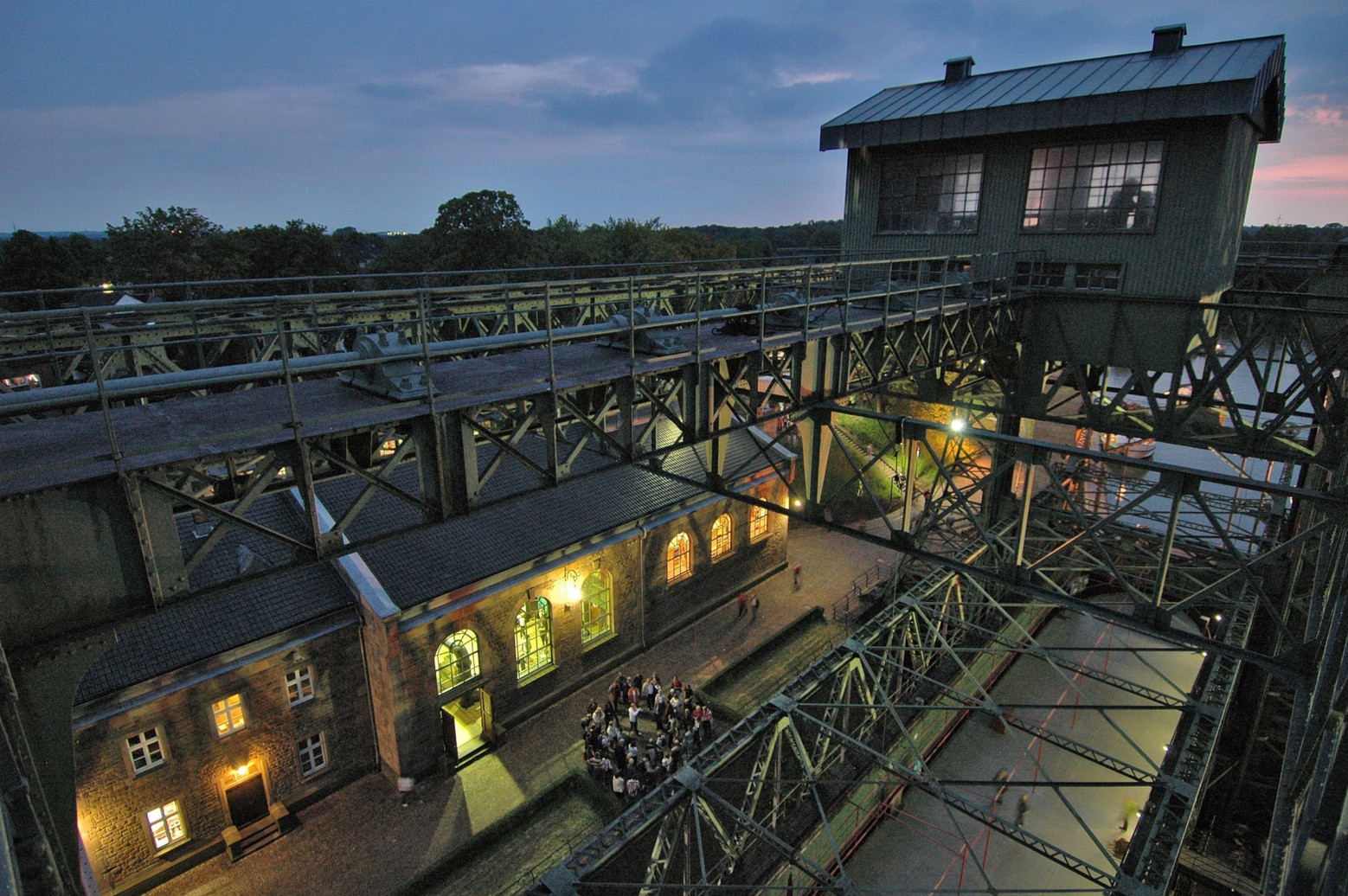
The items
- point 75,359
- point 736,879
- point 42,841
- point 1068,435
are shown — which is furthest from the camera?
point 1068,435

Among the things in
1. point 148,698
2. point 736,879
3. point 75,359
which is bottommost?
point 736,879

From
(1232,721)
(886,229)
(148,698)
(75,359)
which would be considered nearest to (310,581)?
(148,698)

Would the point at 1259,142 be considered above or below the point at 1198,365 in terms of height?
above

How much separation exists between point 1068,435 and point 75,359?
4469cm

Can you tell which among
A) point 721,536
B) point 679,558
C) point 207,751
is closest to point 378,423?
point 207,751

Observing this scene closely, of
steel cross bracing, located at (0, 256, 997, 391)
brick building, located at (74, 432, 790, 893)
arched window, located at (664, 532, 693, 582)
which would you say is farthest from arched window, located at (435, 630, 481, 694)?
steel cross bracing, located at (0, 256, 997, 391)

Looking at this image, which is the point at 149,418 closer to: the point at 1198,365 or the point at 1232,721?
the point at 1232,721

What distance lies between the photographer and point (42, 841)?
164 inches

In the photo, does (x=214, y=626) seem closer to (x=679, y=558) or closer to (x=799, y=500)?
(x=799, y=500)

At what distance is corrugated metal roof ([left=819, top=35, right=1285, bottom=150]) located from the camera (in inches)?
656

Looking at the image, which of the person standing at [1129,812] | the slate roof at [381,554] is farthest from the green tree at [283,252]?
the person standing at [1129,812]

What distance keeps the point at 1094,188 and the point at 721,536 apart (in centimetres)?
1382

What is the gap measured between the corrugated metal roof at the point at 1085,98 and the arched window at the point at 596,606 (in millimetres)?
14547

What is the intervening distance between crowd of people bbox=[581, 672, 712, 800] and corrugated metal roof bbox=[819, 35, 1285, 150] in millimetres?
16506
